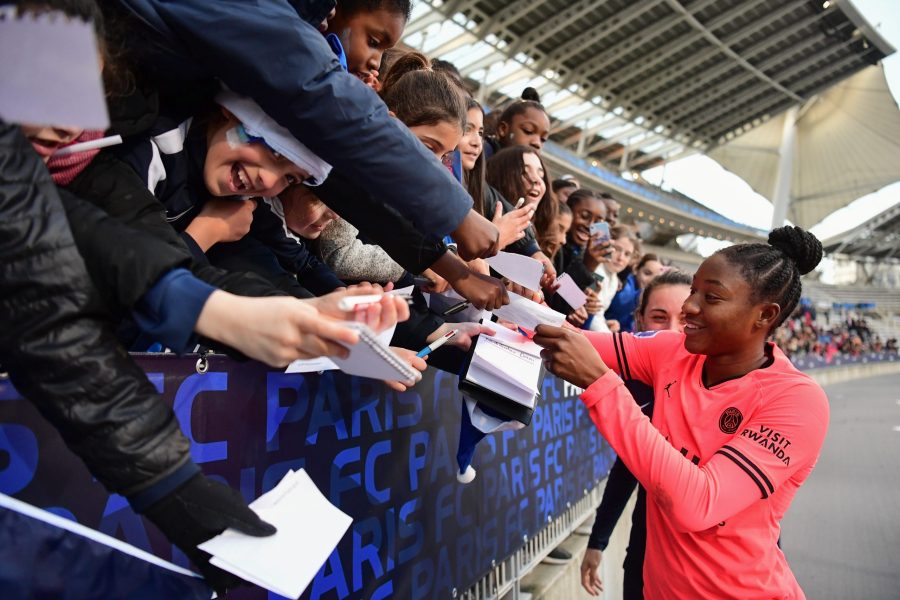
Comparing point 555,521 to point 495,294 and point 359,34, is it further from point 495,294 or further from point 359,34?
point 359,34

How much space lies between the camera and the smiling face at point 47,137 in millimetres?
775

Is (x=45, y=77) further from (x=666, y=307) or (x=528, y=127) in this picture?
(x=528, y=127)

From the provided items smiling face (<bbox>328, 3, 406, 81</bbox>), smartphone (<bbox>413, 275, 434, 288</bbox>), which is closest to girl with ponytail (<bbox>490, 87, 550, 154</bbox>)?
smartphone (<bbox>413, 275, 434, 288</bbox>)

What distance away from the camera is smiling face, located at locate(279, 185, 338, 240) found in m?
1.57

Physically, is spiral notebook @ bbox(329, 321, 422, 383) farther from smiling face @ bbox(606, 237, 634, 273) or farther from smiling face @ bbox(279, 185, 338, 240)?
smiling face @ bbox(606, 237, 634, 273)

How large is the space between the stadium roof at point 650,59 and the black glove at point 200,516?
24180mm

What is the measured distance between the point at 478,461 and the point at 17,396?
150 cm

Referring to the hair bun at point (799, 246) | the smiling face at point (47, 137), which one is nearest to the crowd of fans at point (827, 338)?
the hair bun at point (799, 246)

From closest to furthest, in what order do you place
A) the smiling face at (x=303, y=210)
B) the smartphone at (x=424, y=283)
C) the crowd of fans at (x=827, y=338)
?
the smiling face at (x=303, y=210)
the smartphone at (x=424, y=283)
the crowd of fans at (x=827, y=338)

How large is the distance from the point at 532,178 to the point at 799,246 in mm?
1416

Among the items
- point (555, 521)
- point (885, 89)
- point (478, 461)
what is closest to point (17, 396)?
point (478, 461)

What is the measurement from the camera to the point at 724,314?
1684mm

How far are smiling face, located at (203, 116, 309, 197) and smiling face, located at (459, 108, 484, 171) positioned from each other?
1.37 m

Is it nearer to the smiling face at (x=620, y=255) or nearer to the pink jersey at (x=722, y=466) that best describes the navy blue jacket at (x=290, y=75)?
the pink jersey at (x=722, y=466)
